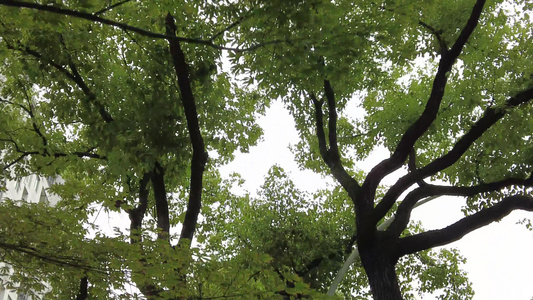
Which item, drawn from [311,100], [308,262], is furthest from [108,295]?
[308,262]

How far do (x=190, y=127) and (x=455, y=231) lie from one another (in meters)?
5.65

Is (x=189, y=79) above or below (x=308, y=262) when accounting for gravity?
below

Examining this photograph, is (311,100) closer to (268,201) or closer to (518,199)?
(518,199)

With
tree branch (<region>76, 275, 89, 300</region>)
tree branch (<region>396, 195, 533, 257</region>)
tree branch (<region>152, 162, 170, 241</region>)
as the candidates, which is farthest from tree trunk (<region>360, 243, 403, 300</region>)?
tree branch (<region>76, 275, 89, 300</region>)

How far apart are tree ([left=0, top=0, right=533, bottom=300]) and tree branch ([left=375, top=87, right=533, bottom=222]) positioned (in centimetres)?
3

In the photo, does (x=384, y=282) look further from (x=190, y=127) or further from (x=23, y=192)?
(x=23, y=192)

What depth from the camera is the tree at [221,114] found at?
5430 millimetres

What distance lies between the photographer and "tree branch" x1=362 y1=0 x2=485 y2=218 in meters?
8.80

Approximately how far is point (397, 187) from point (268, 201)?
10.7 m

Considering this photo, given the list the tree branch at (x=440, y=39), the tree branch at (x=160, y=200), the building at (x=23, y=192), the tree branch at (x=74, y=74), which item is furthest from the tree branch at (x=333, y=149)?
the building at (x=23, y=192)

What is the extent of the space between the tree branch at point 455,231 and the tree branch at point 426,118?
0.79 meters

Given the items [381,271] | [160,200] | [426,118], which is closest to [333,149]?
[426,118]

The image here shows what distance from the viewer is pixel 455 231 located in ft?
30.8

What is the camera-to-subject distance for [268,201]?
65.4 ft
